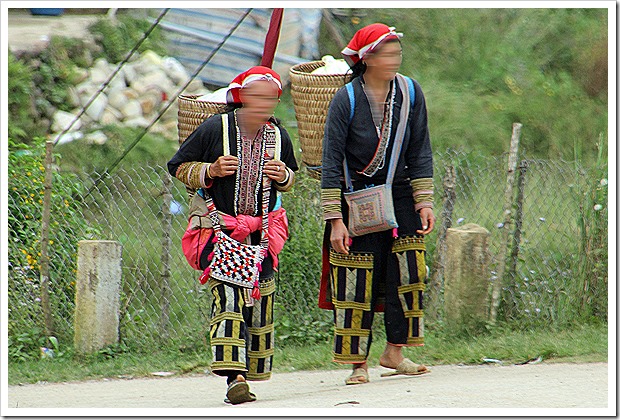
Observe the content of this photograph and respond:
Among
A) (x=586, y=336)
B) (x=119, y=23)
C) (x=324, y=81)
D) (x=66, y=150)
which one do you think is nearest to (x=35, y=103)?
(x=66, y=150)

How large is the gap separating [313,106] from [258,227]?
0.82 m

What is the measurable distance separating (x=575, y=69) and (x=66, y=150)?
23.3 ft

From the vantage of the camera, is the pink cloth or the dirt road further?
the pink cloth

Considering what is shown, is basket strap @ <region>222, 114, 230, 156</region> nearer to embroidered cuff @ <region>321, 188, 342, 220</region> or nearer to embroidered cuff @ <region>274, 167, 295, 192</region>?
embroidered cuff @ <region>274, 167, 295, 192</region>

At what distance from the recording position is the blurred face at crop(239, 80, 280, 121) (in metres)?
4.58

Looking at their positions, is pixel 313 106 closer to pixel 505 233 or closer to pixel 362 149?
pixel 362 149

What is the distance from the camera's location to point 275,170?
468cm

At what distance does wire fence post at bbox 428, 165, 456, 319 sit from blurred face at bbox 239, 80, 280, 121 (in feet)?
6.78

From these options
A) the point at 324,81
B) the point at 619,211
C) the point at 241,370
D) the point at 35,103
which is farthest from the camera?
the point at 35,103

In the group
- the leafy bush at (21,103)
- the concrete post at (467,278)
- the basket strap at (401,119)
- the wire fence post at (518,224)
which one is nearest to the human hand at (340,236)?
the basket strap at (401,119)

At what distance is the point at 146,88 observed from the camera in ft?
37.3

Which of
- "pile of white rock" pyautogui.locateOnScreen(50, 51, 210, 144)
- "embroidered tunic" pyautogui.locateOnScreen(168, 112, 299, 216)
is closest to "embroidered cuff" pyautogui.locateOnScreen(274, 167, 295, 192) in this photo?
"embroidered tunic" pyautogui.locateOnScreen(168, 112, 299, 216)

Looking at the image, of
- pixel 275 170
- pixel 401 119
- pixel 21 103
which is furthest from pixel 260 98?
pixel 21 103

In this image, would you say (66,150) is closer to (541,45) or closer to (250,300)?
(250,300)
